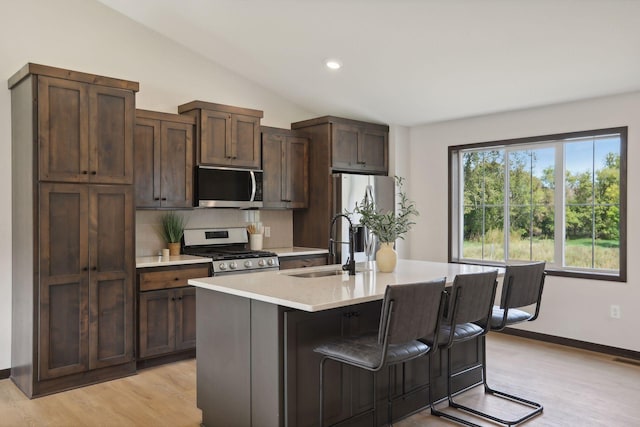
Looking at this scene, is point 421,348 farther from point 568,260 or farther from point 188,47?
point 188,47

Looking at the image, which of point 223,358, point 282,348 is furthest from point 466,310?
point 223,358

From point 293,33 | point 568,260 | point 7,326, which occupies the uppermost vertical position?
point 293,33

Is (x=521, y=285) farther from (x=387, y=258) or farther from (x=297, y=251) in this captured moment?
(x=297, y=251)

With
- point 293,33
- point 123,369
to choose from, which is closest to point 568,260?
point 293,33

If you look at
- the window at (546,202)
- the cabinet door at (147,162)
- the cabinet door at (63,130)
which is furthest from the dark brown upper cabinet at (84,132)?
the window at (546,202)

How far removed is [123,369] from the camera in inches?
152

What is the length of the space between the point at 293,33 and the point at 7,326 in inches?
126

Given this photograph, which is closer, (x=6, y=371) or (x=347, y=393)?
(x=347, y=393)

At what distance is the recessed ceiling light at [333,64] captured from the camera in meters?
4.46

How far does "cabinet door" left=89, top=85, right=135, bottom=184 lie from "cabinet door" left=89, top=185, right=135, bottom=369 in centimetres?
11

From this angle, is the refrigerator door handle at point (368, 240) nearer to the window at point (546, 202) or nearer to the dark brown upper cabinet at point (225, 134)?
the window at point (546, 202)

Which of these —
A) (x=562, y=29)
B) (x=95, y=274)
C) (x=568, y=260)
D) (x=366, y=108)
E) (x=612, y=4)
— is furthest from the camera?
(x=366, y=108)

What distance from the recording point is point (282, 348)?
2.44 metres

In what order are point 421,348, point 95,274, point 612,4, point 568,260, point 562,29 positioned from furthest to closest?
point 568,260
point 95,274
point 562,29
point 612,4
point 421,348
